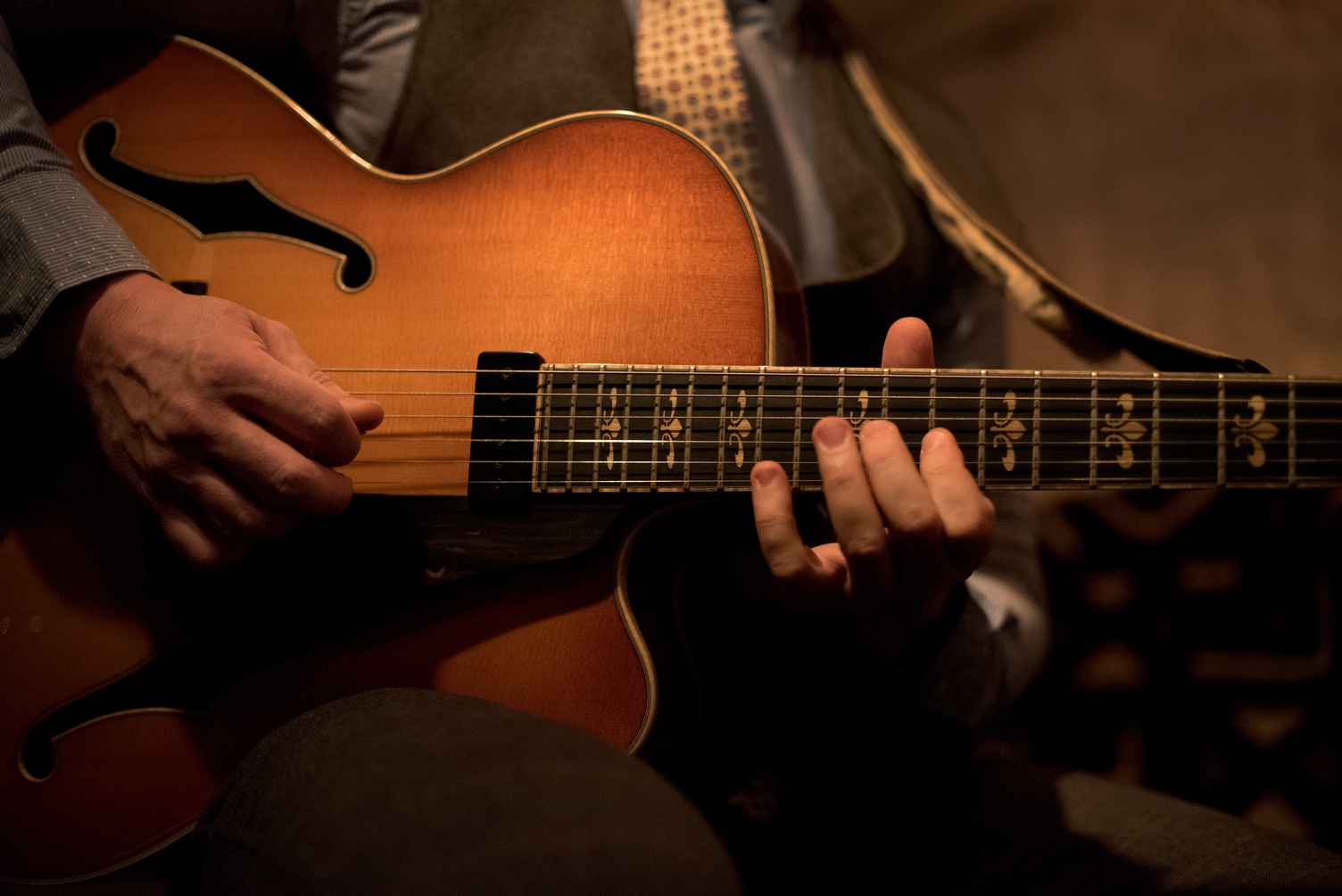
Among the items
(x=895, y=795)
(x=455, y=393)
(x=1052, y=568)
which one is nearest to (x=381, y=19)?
(x=455, y=393)

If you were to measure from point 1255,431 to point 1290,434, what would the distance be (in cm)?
3

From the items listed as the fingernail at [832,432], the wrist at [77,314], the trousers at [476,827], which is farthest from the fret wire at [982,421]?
the wrist at [77,314]

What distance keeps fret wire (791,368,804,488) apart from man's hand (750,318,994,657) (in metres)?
0.01

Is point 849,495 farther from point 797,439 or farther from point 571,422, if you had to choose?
point 571,422

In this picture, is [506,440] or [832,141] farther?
[832,141]

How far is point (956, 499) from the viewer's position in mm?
465

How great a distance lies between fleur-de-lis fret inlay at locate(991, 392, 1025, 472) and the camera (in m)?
0.50

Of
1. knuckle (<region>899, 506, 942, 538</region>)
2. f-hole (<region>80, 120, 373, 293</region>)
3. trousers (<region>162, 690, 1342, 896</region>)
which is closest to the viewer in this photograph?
trousers (<region>162, 690, 1342, 896</region>)

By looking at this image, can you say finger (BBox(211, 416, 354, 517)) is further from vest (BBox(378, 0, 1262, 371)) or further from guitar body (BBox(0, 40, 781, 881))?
vest (BBox(378, 0, 1262, 371))

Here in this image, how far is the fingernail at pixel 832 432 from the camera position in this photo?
475 millimetres

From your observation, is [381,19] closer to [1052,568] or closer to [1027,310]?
[1027,310]

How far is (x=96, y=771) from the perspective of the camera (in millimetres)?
563

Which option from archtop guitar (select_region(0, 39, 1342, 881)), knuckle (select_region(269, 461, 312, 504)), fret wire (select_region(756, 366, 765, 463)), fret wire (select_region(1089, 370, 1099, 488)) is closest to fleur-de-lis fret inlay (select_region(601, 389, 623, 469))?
archtop guitar (select_region(0, 39, 1342, 881))

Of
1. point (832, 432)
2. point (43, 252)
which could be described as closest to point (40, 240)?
point (43, 252)
